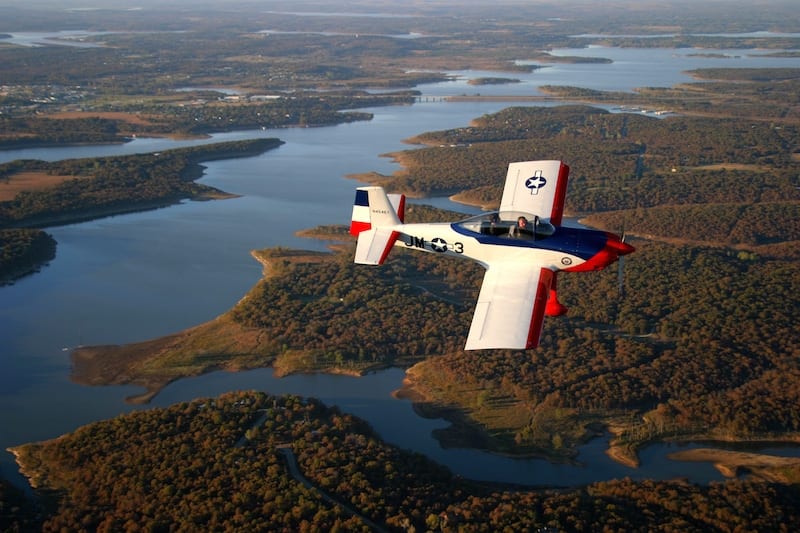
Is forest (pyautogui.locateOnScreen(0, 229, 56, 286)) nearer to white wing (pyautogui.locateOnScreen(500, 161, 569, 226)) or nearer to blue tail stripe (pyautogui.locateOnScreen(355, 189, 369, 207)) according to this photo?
blue tail stripe (pyautogui.locateOnScreen(355, 189, 369, 207))

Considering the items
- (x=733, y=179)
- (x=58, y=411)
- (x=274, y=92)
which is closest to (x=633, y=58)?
(x=274, y=92)

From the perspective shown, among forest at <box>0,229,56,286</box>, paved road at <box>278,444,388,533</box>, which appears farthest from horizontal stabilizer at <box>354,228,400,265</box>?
forest at <box>0,229,56,286</box>

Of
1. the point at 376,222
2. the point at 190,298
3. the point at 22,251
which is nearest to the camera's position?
the point at 376,222

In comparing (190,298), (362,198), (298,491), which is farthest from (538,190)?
(190,298)

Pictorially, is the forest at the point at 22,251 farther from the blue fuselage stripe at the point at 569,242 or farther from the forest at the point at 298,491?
the blue fuselage stripe at the point at 569,242

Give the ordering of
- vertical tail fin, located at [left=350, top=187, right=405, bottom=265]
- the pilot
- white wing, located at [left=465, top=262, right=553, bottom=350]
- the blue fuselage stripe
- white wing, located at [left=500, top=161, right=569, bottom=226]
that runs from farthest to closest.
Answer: vertical tail fin, located at [left=350, top=187, right=405, bottom=265] → white wing, located at [left=500, top=161, right=569, bottom=226] → the pilot → the blue fuselage stripe → white wing, located at [left=465, top=262, right=553, bottom=350]

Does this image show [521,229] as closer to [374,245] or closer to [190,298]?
[374,245]

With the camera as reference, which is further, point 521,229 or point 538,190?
point 538,190

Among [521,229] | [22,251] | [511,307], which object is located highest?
[521,229]
